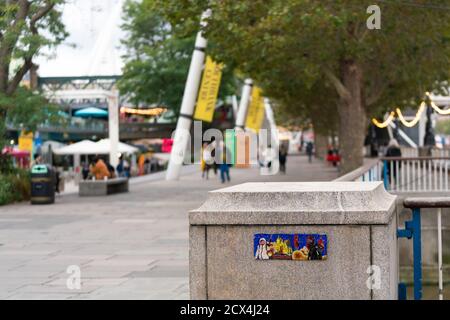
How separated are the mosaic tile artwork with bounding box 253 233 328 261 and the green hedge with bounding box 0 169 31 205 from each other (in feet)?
65.2

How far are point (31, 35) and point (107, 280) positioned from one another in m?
16.2

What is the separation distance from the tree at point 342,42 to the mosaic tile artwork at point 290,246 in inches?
603

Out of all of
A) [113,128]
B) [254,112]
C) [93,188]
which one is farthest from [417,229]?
[254,112]

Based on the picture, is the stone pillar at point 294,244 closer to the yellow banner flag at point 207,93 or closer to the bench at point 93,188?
the bench at point 93,188

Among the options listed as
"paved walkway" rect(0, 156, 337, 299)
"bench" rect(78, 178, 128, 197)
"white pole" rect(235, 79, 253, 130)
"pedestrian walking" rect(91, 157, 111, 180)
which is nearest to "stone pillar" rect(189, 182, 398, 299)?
"paved walkway" rect(0, 156, 337, 299)

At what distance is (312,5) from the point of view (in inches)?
866

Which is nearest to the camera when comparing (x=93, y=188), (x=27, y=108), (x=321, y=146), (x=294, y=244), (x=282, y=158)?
(x=294, y=244)

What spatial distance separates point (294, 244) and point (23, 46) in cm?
2068

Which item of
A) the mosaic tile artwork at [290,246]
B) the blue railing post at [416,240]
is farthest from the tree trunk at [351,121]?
the mosaic tile artwork at [290,246]

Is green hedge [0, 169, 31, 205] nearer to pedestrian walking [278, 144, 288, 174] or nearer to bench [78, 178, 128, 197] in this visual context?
bench [78, 178, 128, 197]

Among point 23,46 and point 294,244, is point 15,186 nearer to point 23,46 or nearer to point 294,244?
point 23,46

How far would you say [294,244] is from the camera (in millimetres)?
5777

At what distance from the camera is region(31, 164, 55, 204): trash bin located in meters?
25.0

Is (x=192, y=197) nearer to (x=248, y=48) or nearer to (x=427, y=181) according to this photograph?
(x=248, y=48)
